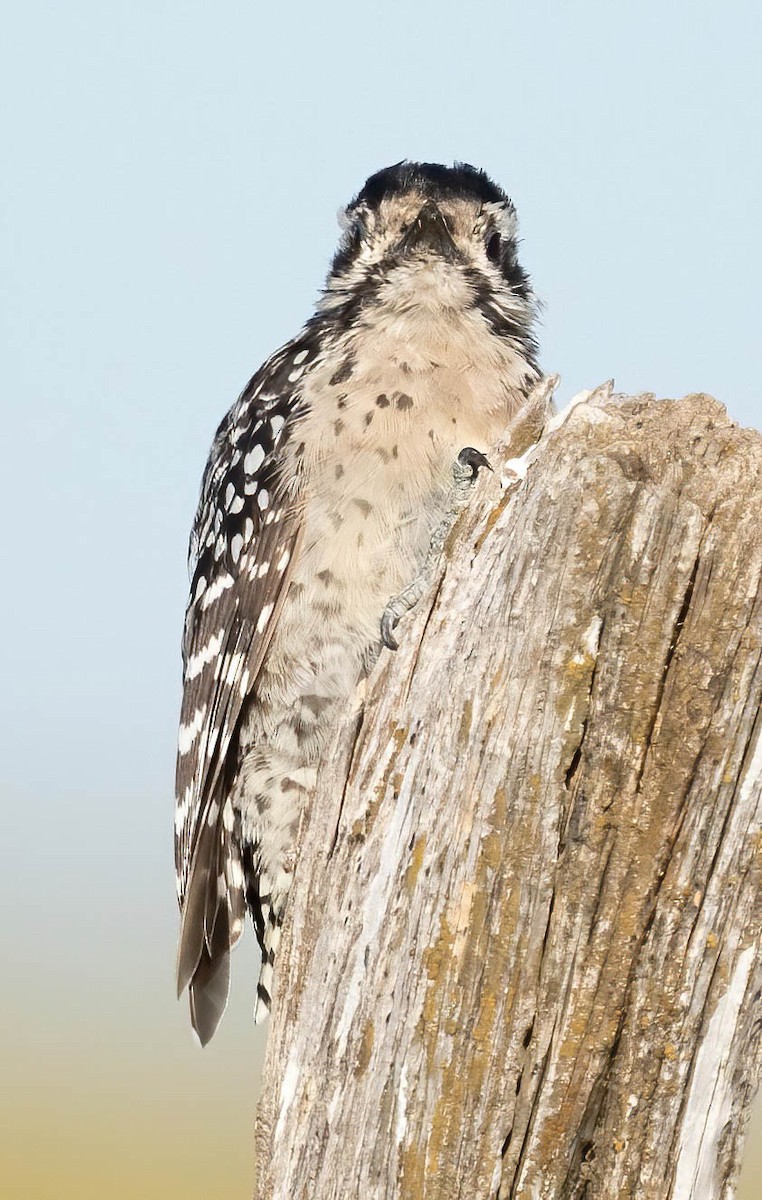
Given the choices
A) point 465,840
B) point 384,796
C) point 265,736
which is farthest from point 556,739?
point 265,736

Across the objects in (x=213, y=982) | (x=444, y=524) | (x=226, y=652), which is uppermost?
(x=444, y=524)

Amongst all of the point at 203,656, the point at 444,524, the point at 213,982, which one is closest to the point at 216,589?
the point at 203,656

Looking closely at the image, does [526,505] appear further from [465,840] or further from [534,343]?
[534,343]

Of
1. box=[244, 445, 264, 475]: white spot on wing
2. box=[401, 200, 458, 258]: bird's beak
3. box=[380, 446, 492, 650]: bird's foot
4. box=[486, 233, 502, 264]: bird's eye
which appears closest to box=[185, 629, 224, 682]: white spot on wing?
box=[244, 445, 264, 475]: white spot on wing

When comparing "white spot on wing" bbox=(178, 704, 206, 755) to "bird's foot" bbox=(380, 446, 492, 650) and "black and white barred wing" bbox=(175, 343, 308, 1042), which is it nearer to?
"black and white barred wing" bbox=(175, 343, 308, 1042)

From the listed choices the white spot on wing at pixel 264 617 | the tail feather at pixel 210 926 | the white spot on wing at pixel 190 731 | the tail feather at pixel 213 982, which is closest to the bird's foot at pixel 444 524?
the white spot on wing at pixel 264 617

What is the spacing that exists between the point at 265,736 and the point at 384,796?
58.7 inches

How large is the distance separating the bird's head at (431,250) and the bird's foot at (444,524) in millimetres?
844

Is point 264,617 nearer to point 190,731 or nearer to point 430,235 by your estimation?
Answer: point 190,731

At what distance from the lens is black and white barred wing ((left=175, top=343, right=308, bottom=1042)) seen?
513 cm

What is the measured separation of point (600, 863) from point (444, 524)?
1.59 meters

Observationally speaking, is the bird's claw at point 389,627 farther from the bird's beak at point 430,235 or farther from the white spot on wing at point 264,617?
the bird's beak at point 430,235

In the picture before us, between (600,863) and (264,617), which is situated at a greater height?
(264,617)

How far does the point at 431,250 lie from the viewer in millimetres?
5320
